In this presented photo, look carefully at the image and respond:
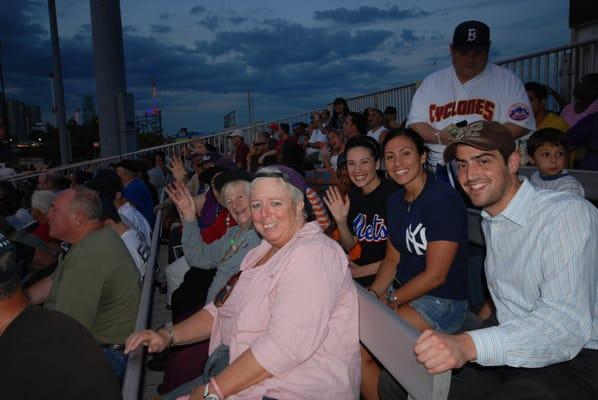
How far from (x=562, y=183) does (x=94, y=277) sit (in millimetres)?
3613

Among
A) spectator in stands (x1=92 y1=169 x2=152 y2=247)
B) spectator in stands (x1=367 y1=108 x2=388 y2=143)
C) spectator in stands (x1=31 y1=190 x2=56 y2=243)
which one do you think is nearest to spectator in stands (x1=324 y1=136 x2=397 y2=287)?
spectator in stands (x1=92 y1=169 x2=152 y2=247)

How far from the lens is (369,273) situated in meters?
3.66

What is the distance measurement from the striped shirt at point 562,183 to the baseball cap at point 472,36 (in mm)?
1227

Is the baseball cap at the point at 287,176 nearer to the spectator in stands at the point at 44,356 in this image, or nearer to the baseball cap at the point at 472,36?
the spectator in stands at the point at 44,356

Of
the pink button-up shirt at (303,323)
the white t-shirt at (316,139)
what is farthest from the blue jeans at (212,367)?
the white t-shirt at (316,139)

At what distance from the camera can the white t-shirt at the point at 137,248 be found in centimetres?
445

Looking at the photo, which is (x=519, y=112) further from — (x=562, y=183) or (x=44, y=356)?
(x=44, y=356)

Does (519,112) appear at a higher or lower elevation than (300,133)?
lower

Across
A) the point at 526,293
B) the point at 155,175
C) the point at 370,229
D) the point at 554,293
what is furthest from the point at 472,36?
the point at 155,175

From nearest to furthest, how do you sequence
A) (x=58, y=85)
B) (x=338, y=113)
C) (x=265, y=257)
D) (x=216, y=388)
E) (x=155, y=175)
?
1. (x=216, y=388)
2. (x=265, y=257)
3. (x=338, y=113)
4. (x=155, y=175)
5. (x=58, y=85)

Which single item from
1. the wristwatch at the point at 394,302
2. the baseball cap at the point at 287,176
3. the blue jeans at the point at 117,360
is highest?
the baseball cap at the point at 287,176

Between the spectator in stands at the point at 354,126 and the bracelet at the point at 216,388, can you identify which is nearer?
the bracelet at the point at 216,388

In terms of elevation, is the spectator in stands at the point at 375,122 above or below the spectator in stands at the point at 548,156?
above

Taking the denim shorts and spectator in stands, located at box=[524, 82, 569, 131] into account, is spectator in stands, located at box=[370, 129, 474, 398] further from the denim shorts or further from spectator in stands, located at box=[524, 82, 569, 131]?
spectator in stands, located at box=[524, 82, 569, 131]
